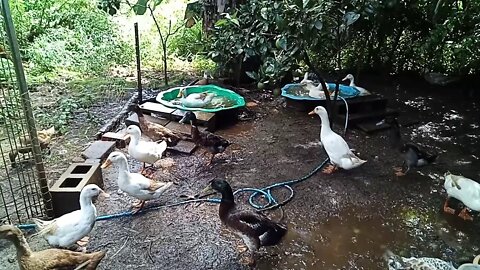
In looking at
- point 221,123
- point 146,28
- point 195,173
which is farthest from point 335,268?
point 146,28

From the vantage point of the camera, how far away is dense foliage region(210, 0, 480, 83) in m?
4.39

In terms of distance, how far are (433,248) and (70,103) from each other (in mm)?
5154

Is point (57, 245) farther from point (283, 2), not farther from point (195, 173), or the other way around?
point (283, 2)

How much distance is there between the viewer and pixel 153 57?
29.0ft

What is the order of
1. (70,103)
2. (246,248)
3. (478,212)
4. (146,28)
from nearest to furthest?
1. (246,248)
2. (478,212)
3. (70,103)
4. (146,28)

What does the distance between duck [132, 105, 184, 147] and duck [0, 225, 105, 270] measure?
2.29 meters

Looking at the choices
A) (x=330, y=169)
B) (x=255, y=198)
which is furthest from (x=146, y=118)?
(x=330, y=169)

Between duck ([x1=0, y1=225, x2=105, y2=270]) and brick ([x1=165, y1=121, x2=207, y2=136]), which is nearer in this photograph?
duck ([x1=0, y1=225, x2=105, y2=270])

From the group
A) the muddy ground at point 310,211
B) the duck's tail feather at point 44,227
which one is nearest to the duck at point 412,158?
the muddy ground at point 310,211

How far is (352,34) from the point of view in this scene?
743 cm

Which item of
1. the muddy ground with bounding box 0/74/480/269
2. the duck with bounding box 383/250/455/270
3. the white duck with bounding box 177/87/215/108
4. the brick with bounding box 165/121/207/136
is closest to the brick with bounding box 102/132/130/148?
the muddy ground with bounding box 0/74/480/269

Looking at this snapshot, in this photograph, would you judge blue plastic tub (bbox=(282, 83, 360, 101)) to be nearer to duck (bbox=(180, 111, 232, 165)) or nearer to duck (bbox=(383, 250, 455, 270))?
duck (bbox=(180, 111, 232, 165))

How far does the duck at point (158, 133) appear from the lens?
507cm

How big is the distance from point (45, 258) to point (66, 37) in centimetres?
674
